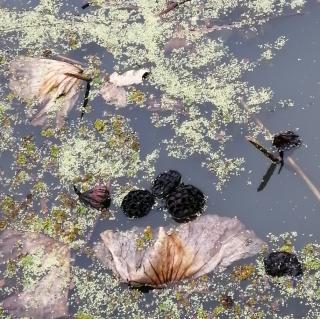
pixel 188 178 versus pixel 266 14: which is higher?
pixel 266 14

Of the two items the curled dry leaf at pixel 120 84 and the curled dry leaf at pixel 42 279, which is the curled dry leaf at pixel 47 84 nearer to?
the curled dry leaf at pixel 120 84

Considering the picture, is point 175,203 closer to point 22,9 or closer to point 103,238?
point 103,238

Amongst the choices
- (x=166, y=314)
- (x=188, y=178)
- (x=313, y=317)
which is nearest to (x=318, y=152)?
(x=188, y=178)

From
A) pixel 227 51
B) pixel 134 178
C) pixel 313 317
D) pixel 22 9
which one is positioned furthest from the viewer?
pixel 22 9

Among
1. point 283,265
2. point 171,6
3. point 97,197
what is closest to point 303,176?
point 283,265

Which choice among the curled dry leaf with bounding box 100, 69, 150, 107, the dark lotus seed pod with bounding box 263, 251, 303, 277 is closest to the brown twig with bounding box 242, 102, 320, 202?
the dark lotus seed pod with bounding box 263, 251, 303, 277

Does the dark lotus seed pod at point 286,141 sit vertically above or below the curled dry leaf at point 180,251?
above

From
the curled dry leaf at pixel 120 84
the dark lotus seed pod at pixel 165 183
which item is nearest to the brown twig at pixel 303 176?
the dark lotus seed pod at pixel 165 183
